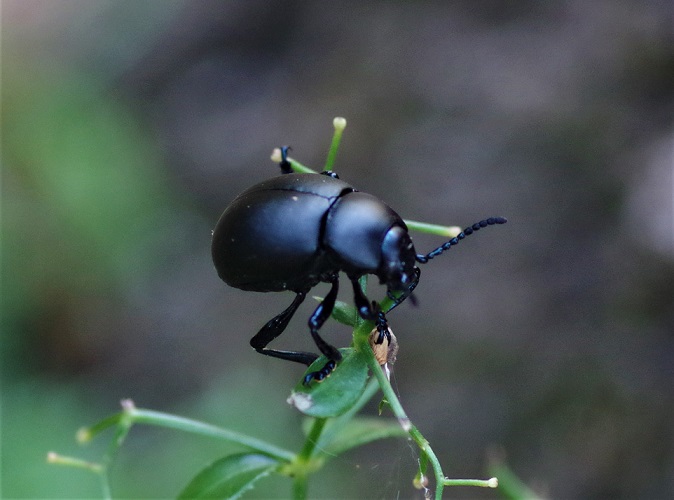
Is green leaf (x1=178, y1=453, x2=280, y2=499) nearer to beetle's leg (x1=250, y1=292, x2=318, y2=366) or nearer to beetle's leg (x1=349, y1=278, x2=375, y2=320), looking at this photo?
beetle's leg (x1=250, y1=292, x2=318, y2=366)

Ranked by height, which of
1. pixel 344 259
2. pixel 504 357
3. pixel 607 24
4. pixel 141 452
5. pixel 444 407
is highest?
pixel 607 24

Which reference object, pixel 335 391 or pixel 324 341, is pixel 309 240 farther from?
pixel 335 391

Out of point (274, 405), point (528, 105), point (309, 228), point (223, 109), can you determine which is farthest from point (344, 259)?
point (223, 109)

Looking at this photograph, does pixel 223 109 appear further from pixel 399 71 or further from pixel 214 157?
pixel 399 71

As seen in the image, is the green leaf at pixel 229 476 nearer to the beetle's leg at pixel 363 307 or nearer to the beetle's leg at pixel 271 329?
the beetle's leg at pixel 271 329

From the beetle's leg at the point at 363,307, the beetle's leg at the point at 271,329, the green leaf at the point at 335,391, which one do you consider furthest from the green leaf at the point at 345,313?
the beetle's leg at the point at 271,329

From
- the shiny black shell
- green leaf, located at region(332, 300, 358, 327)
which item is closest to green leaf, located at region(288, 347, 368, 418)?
green leaf, located at region(332, 300, 358, 327)

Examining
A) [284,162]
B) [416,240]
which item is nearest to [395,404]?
[284,162]
